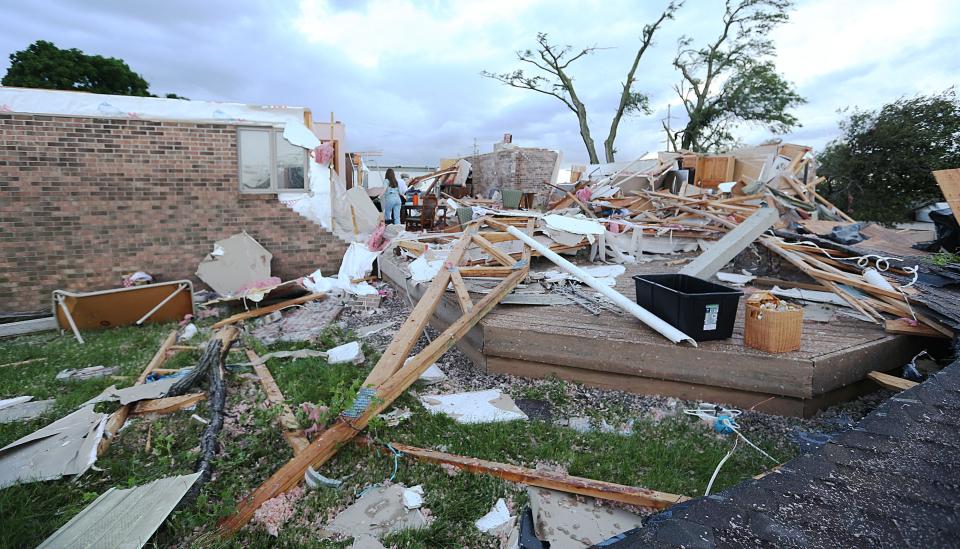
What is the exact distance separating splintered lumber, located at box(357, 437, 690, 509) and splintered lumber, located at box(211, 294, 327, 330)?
463cm

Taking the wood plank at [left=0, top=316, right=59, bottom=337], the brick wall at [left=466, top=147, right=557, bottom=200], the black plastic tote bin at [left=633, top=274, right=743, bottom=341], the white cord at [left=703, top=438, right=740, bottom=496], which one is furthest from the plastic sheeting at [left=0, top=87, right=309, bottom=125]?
the brick wall at [left=466, top=147, right=557, bottom=200]

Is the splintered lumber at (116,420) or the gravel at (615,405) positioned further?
the gravel at (615,405)

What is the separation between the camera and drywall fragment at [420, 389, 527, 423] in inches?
140

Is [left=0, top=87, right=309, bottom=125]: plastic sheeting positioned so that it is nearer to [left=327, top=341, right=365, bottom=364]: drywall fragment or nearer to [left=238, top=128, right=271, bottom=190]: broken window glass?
[left=238, top=128, right=271, bottom=190]: broken window glass

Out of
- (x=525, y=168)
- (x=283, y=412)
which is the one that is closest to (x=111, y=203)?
(x=283, y=412)

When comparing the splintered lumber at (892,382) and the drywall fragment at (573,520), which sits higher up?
the splintered lumber at (892,382)

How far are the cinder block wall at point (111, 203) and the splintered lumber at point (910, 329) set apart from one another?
28.7ft

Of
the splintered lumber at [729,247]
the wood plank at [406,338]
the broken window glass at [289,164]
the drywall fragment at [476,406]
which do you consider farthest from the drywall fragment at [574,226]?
the broken window glass at [289,164]

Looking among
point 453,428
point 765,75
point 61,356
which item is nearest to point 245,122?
point 61,356

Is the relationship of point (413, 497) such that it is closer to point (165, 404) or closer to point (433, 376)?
point (433, 376)

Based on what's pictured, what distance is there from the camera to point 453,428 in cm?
337

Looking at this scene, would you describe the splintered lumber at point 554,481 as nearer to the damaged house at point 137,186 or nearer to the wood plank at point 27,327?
the wood plank at point 27,327

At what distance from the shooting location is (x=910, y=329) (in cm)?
392

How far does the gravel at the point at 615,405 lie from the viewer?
3.35 meters
